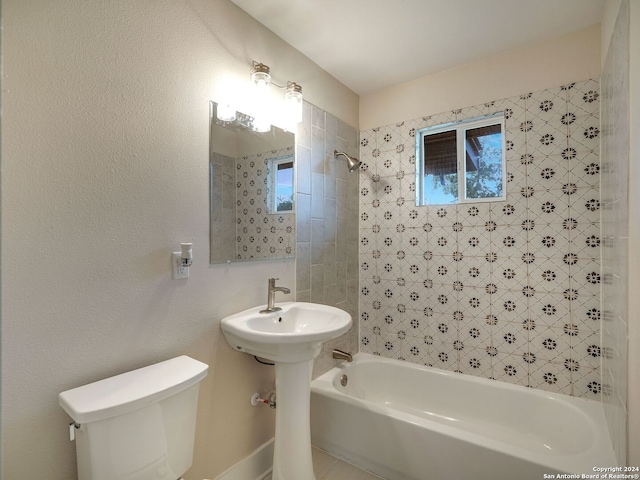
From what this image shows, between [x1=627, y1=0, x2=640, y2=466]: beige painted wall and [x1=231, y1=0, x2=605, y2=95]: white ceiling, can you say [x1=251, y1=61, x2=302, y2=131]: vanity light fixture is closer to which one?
[x1=231, y1=0, x2=605, y2=95]: white ceiling

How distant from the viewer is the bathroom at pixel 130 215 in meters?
1.10

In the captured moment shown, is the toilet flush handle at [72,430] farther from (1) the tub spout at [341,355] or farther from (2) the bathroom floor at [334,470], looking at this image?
(1) the tub spout at [341,355]

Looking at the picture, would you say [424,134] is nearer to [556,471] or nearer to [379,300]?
[379,300]

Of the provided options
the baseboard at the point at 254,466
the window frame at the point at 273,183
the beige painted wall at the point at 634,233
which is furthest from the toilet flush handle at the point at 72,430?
the beige painted wall at the point at 634,233

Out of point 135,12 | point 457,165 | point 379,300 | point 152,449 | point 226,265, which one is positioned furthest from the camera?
point 379,300

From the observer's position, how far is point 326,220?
2396mm

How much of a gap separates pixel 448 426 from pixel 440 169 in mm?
1647

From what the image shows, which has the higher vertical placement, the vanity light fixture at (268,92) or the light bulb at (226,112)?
the vanity light fixture at (268,92)

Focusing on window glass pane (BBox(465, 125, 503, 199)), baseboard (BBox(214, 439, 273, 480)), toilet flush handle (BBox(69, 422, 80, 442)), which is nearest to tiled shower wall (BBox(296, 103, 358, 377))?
baseboard (BBox(214, 439, 273, 480))

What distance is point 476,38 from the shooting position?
2049 mm

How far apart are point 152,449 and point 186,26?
1.69 meters

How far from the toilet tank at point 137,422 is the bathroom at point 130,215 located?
12 centimetres

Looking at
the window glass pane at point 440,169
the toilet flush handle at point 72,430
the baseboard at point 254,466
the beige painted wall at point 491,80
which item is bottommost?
the baseboard at point 254,466

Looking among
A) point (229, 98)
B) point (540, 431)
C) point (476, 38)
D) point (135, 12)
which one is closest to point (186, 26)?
point (135, 12)
